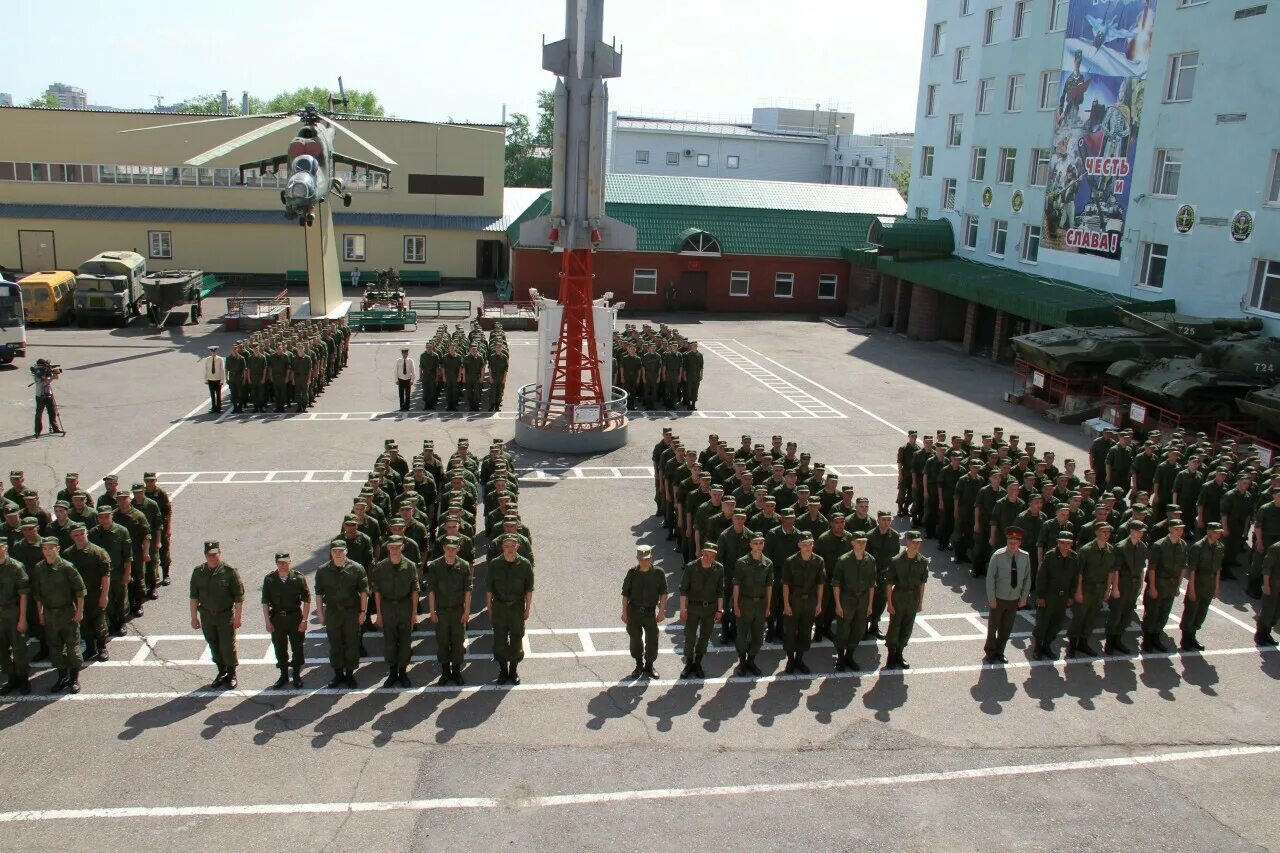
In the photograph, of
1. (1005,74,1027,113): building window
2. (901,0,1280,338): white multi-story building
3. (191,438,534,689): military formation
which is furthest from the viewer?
(1005,74,1027,113): building window

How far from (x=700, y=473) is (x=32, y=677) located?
758 centimetres

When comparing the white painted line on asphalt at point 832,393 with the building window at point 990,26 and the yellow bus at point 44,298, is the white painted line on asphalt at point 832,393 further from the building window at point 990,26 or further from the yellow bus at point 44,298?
the yellow bus at point 44,298

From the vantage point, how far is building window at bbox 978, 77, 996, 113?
3478 cm

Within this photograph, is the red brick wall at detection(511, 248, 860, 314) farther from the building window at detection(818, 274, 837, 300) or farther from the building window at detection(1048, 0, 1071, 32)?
the building window at detection(1048, 0, 1071, 32)

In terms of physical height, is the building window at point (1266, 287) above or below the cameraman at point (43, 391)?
above

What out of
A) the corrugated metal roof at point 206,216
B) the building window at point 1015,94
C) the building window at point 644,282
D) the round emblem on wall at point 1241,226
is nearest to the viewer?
the round emblem on wall at point 1241,226

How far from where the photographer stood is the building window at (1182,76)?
25297mm

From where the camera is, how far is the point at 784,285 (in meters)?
41.1

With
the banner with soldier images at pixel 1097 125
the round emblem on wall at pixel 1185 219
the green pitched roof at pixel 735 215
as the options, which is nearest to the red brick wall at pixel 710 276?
the green pitched roof at pixel 735 215

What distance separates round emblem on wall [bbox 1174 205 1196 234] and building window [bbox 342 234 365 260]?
2946 centimetres

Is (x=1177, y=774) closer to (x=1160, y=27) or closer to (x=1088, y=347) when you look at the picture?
(x=1088, y=347)

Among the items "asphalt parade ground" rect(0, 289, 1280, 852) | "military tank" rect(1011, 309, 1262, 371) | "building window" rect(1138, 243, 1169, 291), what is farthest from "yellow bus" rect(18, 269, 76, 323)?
"building window" rect(1138, 243, 1169, 291)

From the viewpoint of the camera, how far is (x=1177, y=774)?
9.05 m

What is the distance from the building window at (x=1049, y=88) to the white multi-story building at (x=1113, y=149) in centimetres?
4
